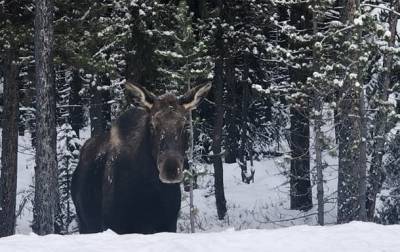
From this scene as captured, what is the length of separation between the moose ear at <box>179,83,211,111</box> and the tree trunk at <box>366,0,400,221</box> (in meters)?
5.97

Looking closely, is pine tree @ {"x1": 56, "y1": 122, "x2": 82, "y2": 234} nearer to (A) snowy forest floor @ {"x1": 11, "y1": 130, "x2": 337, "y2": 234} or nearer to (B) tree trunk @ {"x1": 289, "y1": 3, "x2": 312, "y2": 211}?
(A) snowy forest floor @ {"x1": 11, "y1": 130, "x2": 337, "y2": 234}

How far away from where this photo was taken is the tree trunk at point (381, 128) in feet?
51.6

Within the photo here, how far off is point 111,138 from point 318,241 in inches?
214

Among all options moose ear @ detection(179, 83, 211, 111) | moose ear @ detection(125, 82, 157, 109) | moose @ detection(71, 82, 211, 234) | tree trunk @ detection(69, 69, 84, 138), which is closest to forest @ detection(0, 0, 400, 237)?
tree trunk @ detection(69, 69, 84, 138)

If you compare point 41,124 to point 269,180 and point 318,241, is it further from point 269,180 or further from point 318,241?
point 269,180

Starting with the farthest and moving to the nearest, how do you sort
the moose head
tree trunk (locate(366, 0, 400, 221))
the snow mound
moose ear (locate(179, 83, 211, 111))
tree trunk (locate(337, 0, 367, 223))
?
1. tree trunk (locate(366, 0, 400, 221))
2. tree trunk (locate(337, 0, 367, 223))
3. moose ear (locate(179, 83, 211, 111))
4. the moose head
5. the snow mound

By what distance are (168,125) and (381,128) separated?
7.66 metres

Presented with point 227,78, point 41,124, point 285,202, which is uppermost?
point 227,78

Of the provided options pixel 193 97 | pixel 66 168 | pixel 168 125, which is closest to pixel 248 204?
pixel 66 168

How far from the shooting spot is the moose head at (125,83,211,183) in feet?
30.7

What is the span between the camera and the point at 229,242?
6793 millimetres

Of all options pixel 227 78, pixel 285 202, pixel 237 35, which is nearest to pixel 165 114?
pixel 237 35

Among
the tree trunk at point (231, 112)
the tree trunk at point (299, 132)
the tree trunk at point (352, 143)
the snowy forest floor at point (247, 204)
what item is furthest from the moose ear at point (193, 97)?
the tree trunk at point (231, 112)

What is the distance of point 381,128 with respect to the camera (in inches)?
627
